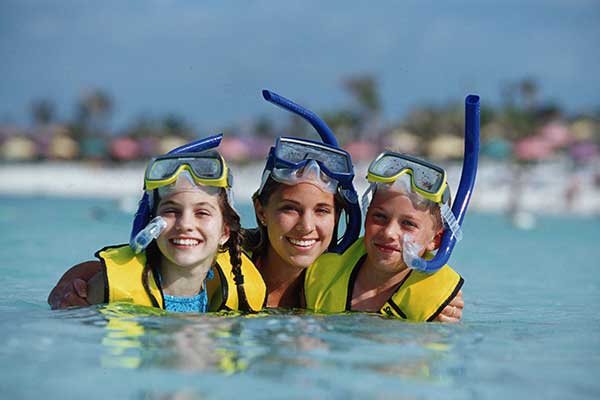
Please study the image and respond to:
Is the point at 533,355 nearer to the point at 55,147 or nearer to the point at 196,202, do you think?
the point at 196,202

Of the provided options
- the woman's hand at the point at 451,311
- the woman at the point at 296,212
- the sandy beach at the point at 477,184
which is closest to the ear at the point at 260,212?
the woman at the point at 296,212

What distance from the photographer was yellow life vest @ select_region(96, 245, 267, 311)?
159 inches

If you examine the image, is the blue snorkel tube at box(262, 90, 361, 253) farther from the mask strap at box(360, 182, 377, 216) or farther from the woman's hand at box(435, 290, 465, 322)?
the woman's hand at box(435, 290, 465, 322)

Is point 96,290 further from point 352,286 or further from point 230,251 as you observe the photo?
point 352,286

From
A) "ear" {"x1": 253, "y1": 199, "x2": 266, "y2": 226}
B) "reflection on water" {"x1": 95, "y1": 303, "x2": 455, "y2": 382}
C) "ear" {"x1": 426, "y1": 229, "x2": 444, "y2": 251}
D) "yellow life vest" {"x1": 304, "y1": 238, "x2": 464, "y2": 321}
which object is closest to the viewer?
"reflection on water" {"x1": 95, "y1": 303, "x2": 455, "y2": 382}

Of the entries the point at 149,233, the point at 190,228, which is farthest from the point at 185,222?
the point at 149,233

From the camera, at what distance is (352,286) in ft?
14.5

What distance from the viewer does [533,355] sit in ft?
11.6

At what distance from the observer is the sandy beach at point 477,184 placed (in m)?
30.8

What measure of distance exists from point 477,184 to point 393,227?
31.7 m

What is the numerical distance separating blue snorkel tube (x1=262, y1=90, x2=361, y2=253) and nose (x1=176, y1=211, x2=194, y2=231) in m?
0.87

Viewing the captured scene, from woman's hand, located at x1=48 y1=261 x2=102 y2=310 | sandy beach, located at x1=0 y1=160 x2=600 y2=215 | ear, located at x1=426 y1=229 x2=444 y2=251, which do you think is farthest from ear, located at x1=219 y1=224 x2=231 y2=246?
sandy beach, located at x1=0 y1=160 x2=600 y2=215

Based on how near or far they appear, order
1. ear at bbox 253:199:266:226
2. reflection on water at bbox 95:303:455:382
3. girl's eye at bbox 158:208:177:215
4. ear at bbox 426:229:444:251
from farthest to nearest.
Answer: ear at bbox 253:199:266:226 → ear at bbox 426:229:444:251 → girl's eye at bbox 158:208:177:215 → reflection on water at bbox 95:303:455:382

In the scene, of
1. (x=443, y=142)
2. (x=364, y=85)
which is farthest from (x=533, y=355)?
(x=364, y=85)
